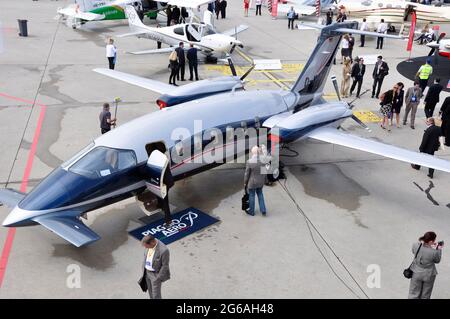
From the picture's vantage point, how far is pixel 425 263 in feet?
24.3

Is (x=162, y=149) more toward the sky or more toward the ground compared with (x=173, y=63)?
more toward the ground

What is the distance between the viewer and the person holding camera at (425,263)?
731cm

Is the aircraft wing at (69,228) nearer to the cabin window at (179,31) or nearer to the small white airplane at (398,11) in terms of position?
the cabin window at (179,31)

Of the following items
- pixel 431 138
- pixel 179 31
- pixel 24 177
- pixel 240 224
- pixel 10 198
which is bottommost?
pixel 240 224

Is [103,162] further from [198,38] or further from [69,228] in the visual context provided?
[198,38]

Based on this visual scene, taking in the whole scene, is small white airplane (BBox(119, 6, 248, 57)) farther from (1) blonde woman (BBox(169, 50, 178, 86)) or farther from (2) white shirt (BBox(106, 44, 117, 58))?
(1) blonde woman (BBox(169, 50, 178, 86))

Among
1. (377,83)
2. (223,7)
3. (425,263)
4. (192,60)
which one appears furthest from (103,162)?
(223,7)

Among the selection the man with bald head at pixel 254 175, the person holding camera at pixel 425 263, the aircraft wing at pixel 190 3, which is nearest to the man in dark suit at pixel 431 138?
the man with bald head at pixel 254 175

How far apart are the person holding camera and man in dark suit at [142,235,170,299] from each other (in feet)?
12.7

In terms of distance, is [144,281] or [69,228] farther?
[69,228]

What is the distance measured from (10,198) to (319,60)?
9323 mm

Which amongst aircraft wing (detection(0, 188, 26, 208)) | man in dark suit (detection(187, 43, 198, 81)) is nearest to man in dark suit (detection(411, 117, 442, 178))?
aircraft wing (detection(0, 188, 26, 208))

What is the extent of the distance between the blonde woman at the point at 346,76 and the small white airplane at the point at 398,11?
1390cm
